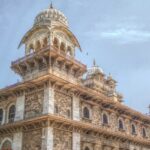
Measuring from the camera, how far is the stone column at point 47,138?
24.4m

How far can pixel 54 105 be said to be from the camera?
26.2 metres

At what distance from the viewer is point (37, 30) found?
30.9 m

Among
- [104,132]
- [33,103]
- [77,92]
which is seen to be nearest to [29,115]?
[33,103]

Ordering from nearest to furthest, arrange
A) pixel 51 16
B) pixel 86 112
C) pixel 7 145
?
1. pixel 7 145
2. pixel 86 112
3. pixel 51 16

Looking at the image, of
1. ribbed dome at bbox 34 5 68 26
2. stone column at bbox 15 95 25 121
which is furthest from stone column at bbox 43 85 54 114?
ribbed dome at bbox 34 5 68 26

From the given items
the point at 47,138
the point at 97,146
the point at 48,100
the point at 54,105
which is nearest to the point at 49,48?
the point at 48,100

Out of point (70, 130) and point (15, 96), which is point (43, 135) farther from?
point (15, 96)

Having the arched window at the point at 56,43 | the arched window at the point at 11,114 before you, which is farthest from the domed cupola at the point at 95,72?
the arched window at the point at 11,114

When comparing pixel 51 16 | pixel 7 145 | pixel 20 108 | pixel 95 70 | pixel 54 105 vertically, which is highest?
pixel 95 70

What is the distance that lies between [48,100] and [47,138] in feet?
10.2

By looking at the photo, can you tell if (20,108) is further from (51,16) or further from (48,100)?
(51,16)

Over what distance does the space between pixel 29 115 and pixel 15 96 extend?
2.97 metres

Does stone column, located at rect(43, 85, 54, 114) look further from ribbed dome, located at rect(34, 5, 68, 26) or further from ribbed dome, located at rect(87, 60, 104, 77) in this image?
ribbed dome, located at rect(87, 60, 104, 77)

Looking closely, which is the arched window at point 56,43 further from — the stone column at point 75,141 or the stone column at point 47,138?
the stone column at point 47,138
